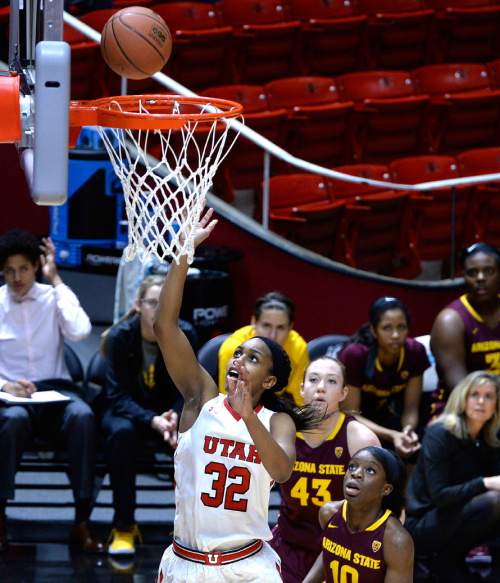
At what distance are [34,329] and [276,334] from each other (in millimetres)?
1167

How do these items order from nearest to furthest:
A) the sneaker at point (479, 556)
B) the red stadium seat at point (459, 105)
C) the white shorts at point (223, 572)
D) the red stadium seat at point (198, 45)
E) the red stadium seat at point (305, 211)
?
1. the white shorts at point (223, 572)
2. the sneaker at point (479, 556)
3. the red stadium seat at point (305, 211)
4. the red stadium seat at point (198, 45)
5. the red stadium seat at point (459, 105)

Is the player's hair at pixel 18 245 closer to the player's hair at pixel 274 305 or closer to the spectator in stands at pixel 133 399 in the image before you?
the spectator in stands at pixel 133 399

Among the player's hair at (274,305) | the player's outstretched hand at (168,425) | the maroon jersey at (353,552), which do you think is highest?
the player's hair at (274,305)

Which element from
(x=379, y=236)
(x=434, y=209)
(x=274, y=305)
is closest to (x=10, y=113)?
(x=274, y=305)

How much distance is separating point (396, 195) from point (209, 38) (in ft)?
6.35

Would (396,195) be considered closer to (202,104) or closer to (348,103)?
(348,103)

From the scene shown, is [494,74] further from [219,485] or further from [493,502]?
[219,485]

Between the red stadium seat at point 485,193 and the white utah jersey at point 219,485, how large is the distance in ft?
15.3

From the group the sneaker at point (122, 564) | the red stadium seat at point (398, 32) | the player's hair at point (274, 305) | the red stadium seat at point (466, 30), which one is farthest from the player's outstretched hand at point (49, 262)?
the red stadium seat at point (466, 30)

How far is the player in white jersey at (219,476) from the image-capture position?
3.96 metres

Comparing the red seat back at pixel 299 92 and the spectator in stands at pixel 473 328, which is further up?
the red seat back at pixel 299 92

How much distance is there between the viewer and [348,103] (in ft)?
27.7

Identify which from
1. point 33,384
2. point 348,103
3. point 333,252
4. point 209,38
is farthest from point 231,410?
point 209,38

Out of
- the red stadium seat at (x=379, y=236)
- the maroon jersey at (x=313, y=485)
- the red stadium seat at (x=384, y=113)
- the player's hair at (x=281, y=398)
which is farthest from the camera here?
the red stadium seat at (x=384, y=113)
